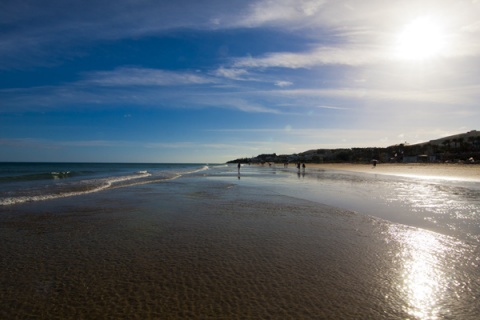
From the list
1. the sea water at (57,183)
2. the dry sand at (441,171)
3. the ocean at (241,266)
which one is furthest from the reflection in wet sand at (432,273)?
the dry sand at (441,171)

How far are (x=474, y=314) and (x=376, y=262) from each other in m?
2.43

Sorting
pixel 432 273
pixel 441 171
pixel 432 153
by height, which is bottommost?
pixel 432 273

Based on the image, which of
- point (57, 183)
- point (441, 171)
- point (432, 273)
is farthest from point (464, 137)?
point (432, 273)

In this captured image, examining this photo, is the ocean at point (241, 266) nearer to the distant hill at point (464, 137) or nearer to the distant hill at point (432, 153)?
the distant hill at point (432, 153)

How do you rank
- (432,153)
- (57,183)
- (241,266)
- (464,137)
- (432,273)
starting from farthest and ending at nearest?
1. (464,137)
2. (432,153)
3. (57,183)
4. (241,266)
5. (432,273)

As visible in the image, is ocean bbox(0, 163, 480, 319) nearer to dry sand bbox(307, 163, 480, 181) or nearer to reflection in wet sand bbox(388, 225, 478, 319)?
reflection in wet sand bbox(388, 225, 478, 319)

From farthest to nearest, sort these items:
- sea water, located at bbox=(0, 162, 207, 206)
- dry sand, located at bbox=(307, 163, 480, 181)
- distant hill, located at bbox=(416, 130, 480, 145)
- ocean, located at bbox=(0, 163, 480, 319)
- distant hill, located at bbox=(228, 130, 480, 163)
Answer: distant hill, located at bbox=(416, 130, 480, 145), distant hill, located at bbox=(228, 130, 480, 163), dry sand, located at bbox=(307, 163, 480, 181), sea water, located at bbox=(0, 162, 207, 206), ocean, located at bbox=(0, 163, 480, 319)

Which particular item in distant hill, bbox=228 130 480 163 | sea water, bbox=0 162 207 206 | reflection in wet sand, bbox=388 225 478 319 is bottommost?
reflection in wet sand, bbox=388 225 478 319

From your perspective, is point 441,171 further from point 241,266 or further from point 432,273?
point 241,266

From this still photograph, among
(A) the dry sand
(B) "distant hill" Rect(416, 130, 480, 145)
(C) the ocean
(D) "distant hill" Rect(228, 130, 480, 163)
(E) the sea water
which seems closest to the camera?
(C) the ocean

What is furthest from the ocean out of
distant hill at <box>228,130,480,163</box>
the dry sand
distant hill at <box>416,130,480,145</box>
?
distant hill at <box>416,130,480,145</box>

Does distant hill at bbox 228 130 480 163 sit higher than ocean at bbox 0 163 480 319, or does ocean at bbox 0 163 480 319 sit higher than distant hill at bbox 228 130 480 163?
distant hill at bbox 228 130 480 163

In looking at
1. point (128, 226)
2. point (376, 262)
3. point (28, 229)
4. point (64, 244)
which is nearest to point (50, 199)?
point (28, 229)

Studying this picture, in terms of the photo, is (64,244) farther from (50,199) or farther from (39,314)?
(50,199)
